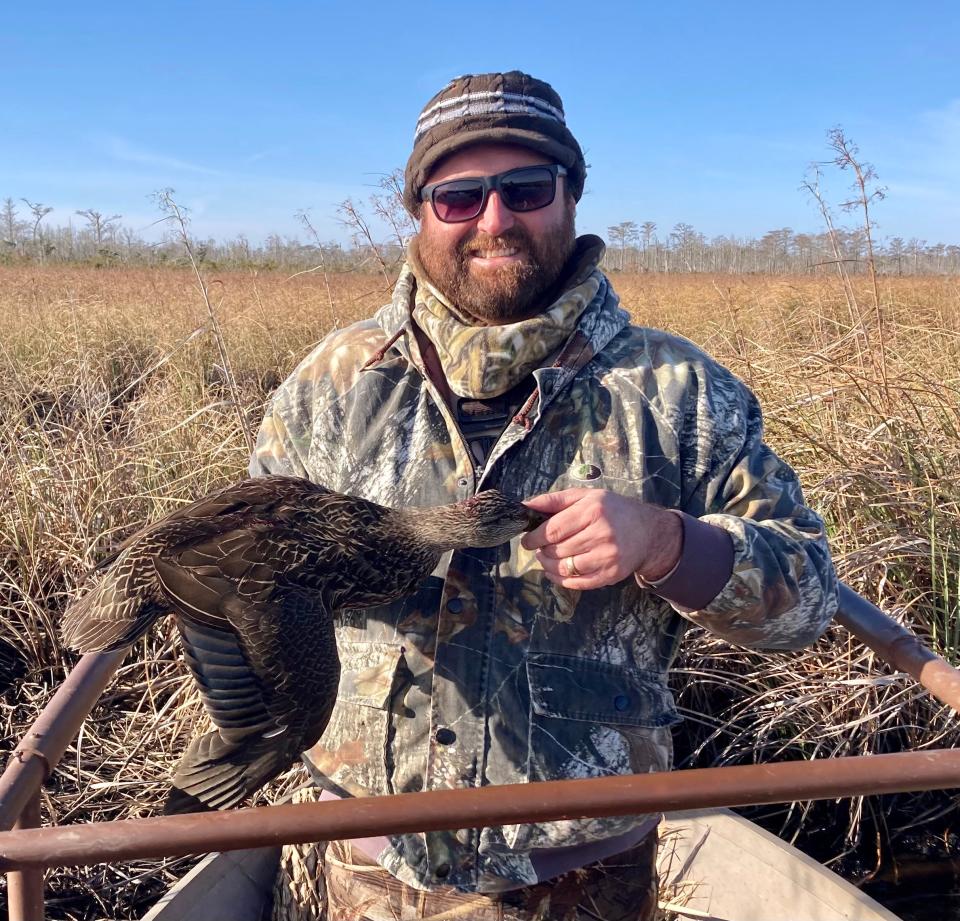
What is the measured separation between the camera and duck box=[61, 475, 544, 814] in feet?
6.57

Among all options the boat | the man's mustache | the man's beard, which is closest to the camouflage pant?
the boat

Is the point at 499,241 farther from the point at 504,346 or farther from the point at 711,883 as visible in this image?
the point at 711,883

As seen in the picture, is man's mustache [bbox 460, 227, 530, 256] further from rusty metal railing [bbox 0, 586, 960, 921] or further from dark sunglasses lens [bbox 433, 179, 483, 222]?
rusty metal railing [bbox 0, 586, 960, 921]

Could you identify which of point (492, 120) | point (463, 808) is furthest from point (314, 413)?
point (463, 808)

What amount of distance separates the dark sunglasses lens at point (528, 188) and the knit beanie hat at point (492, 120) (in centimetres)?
8

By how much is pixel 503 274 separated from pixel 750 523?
99cm

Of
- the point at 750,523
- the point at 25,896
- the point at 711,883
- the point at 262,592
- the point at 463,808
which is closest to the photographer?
the point at 463,808

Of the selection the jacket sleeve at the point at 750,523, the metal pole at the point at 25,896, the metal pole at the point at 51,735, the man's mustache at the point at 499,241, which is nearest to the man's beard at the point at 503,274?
the man's mustache at the point at 499,241

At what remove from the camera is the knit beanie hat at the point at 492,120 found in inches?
102

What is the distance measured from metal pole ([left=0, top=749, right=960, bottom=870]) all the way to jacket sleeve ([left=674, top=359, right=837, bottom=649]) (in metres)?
0.74

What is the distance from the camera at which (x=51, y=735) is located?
1.84 meters

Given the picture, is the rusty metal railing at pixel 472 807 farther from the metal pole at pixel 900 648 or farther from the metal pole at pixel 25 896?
the metal pole at pixel 900 648

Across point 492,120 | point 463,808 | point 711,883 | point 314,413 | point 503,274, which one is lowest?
point 711,883

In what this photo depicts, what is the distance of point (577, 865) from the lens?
2.36 meters
